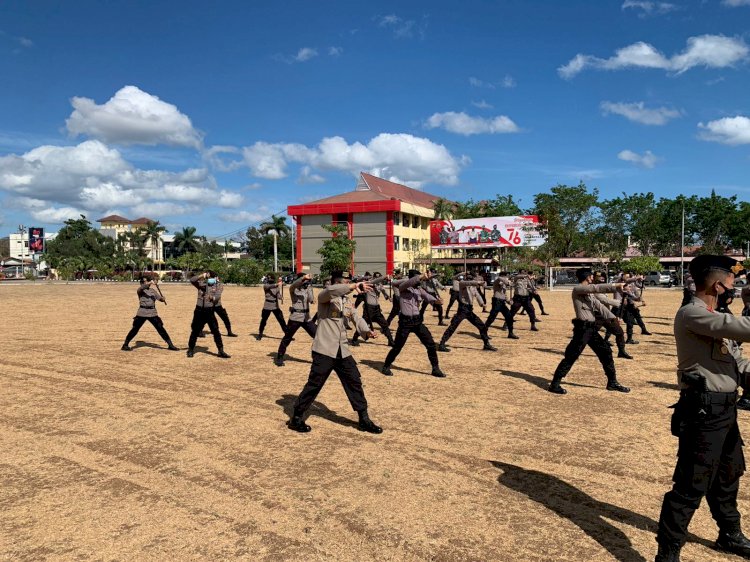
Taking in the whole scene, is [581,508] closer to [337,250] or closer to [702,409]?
[702,409]

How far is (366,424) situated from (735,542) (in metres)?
3.45

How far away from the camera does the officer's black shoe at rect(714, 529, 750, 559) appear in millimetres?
3352

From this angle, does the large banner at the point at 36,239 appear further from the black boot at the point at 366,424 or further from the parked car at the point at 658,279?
the black boot at the point at 366,424

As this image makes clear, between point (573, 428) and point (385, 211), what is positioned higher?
point (385, 211)

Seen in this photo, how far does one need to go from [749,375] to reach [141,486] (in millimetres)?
4625

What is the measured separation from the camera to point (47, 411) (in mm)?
6664

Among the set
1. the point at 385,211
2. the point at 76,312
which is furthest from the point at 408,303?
the point at 385,211

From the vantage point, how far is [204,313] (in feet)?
33.7

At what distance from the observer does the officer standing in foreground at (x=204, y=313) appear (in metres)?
10.2

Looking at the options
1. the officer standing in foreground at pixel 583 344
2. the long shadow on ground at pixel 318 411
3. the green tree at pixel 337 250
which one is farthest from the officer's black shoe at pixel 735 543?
the green tree at pixel 337 250

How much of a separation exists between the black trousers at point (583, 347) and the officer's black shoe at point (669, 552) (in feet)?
14.8

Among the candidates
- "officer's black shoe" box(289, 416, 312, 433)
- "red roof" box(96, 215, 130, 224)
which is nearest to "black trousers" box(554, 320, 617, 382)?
"officer's black shoe" box(289, 416, 312, 433)

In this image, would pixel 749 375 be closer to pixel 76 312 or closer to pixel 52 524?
pixel 52 524

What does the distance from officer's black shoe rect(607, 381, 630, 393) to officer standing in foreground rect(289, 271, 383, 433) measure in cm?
397
